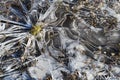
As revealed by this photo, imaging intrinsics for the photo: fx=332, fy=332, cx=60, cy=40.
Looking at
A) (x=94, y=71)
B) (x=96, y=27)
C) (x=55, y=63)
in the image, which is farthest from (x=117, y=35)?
(x=55, y=63)

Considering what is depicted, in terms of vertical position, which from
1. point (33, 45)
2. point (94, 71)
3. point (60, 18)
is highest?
point (60, 18)

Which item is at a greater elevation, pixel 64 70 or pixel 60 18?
pixel 60 18

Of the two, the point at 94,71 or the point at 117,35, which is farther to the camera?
the point at 117,35

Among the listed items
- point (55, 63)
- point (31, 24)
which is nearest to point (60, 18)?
point (31, 24)

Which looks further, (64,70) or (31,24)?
(31,24)

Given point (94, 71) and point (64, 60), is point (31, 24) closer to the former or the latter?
point (64, 60)

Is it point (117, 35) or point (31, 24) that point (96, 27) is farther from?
point (31, 24)

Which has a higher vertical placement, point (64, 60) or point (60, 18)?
point (60, 18)

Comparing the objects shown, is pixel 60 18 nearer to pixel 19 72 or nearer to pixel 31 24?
pixel 31 24
